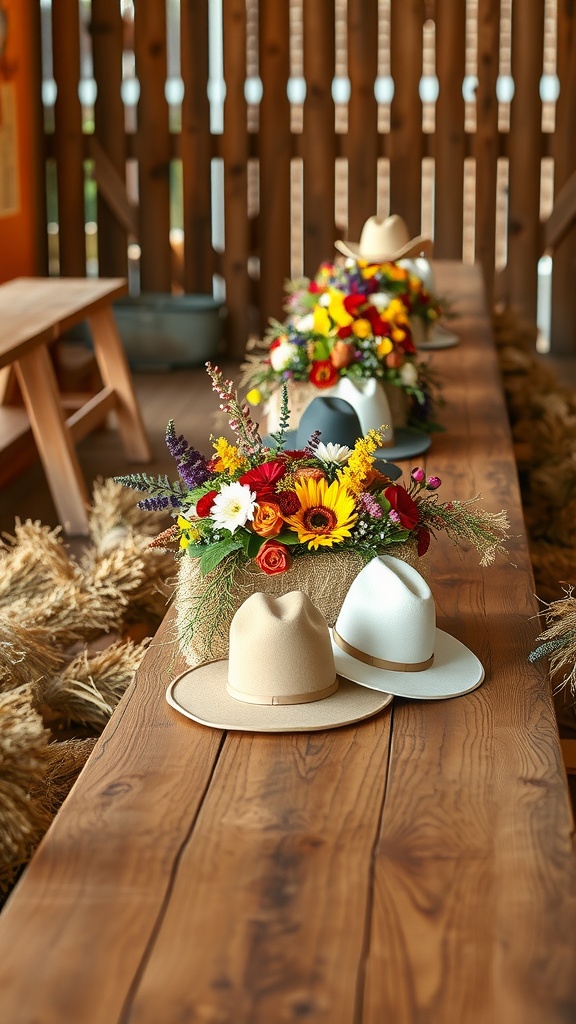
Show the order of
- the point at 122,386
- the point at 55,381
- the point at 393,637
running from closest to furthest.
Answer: the point at 393,637, the point at 55,381, the point at 122,386

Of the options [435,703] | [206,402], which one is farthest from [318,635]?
[206,402]

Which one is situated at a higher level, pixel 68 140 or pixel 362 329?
pixel 68 140

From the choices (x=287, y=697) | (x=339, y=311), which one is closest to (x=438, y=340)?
(x=339, y=311)

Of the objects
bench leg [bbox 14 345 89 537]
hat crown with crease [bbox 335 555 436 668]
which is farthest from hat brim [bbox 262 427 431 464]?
bench leg [bbox 14 345 89 537]

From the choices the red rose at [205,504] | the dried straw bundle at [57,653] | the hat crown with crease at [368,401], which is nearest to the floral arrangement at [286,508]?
the red rose at [205,504]

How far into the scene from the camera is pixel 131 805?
1.22 metres

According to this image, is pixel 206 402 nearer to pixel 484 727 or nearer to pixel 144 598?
pixel 144 598

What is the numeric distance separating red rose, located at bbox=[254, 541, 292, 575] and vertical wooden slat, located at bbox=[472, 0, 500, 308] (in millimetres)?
5220

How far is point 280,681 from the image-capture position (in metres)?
1.38

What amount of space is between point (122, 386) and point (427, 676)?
346cm

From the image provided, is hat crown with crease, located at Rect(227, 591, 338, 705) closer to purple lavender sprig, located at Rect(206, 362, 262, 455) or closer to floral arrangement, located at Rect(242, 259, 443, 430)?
purple lavender sprig, located at Rect(206, 362, 262, 455)

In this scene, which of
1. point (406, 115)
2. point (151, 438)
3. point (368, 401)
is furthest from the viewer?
point (406, 115)

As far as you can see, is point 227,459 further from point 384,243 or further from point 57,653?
point 384,243

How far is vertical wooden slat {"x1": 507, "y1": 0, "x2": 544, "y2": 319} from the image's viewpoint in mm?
6344
